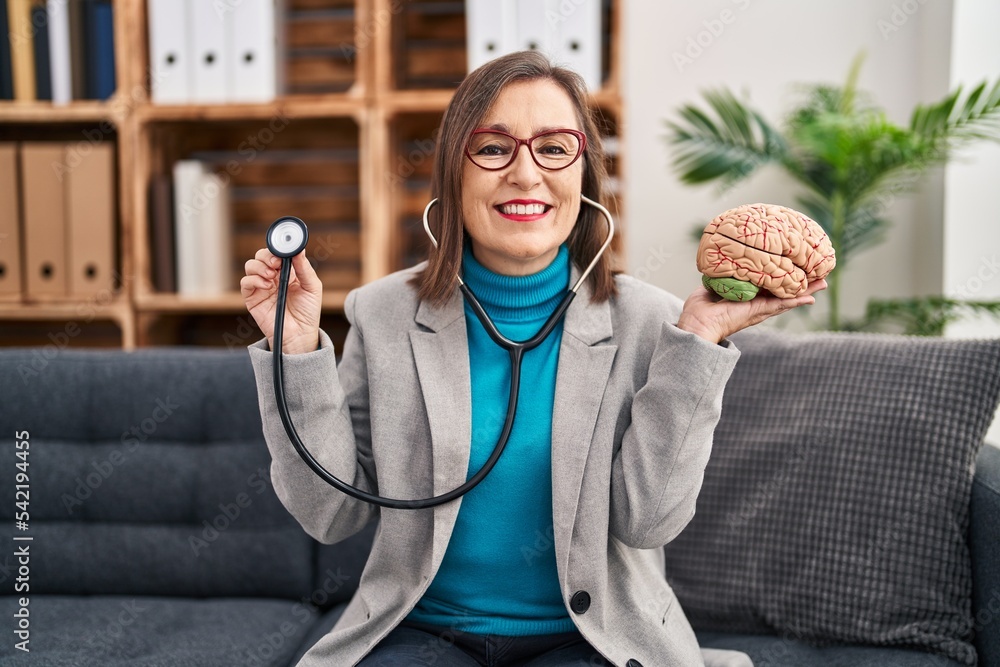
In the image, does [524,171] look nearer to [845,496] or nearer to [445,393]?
[445,393]

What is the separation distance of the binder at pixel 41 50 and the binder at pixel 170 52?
0.99 ft

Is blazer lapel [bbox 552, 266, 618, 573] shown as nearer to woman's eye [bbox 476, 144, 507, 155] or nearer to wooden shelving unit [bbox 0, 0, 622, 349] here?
woman's eye [bbox 476, 144, 507, 155]

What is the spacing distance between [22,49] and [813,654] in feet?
8.19

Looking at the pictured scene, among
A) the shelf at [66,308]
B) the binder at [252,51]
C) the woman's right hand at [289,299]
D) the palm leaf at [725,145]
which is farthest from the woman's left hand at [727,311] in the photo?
the shelf at [66,308]

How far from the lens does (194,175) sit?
231cm

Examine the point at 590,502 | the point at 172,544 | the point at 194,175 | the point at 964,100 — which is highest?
the point at 964,100

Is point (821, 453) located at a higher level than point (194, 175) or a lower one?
lower

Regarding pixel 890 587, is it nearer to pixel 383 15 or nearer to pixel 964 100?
pixel 964 100

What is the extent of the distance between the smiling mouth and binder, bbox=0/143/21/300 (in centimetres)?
180

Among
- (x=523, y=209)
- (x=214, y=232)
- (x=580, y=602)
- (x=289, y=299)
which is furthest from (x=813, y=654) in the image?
(x=214, y=232)

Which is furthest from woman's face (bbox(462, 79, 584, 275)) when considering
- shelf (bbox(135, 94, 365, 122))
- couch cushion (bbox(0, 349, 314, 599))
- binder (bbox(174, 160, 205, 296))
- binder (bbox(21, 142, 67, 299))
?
binder (bbox(21, 142, 67, 299))

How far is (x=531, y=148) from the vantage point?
44.0 inches

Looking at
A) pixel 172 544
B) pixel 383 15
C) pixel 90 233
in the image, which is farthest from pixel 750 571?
pixel 90 233

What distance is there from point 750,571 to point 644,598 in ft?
0.98
